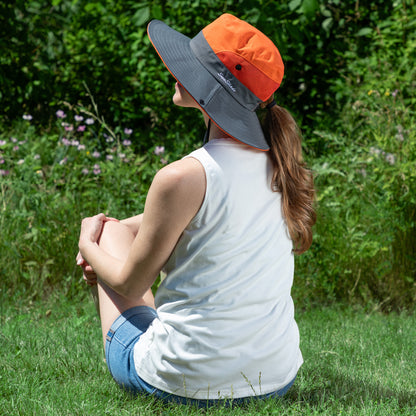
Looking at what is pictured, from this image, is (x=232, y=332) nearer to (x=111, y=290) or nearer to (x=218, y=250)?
(x=218, y=250)

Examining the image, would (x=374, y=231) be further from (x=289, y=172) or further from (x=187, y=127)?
(x=187, y=127)

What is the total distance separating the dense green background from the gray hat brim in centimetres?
188

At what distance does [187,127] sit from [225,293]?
4.08 meters

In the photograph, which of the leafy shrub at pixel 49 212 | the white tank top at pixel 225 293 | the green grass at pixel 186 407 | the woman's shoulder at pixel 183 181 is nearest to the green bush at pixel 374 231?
the green grass at pixel 186 407

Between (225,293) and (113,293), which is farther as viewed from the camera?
(113,293)

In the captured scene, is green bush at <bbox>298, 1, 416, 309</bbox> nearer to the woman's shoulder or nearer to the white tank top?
the white tank top

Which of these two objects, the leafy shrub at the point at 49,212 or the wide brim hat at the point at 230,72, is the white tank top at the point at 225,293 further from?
the leafy shrub at the point at 49,212

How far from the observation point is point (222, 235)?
1.77 meters

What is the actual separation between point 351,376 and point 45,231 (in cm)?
208

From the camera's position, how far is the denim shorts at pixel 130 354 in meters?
1.94

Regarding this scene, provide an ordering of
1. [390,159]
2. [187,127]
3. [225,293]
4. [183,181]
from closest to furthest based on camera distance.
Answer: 1. [183,181]
2. [225,293]
3. [390,159]
4. [187,127]

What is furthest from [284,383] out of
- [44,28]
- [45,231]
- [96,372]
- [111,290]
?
[44,28]

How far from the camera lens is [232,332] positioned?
5.94 ft

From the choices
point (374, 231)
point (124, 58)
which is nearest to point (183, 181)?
point (374, 231)
